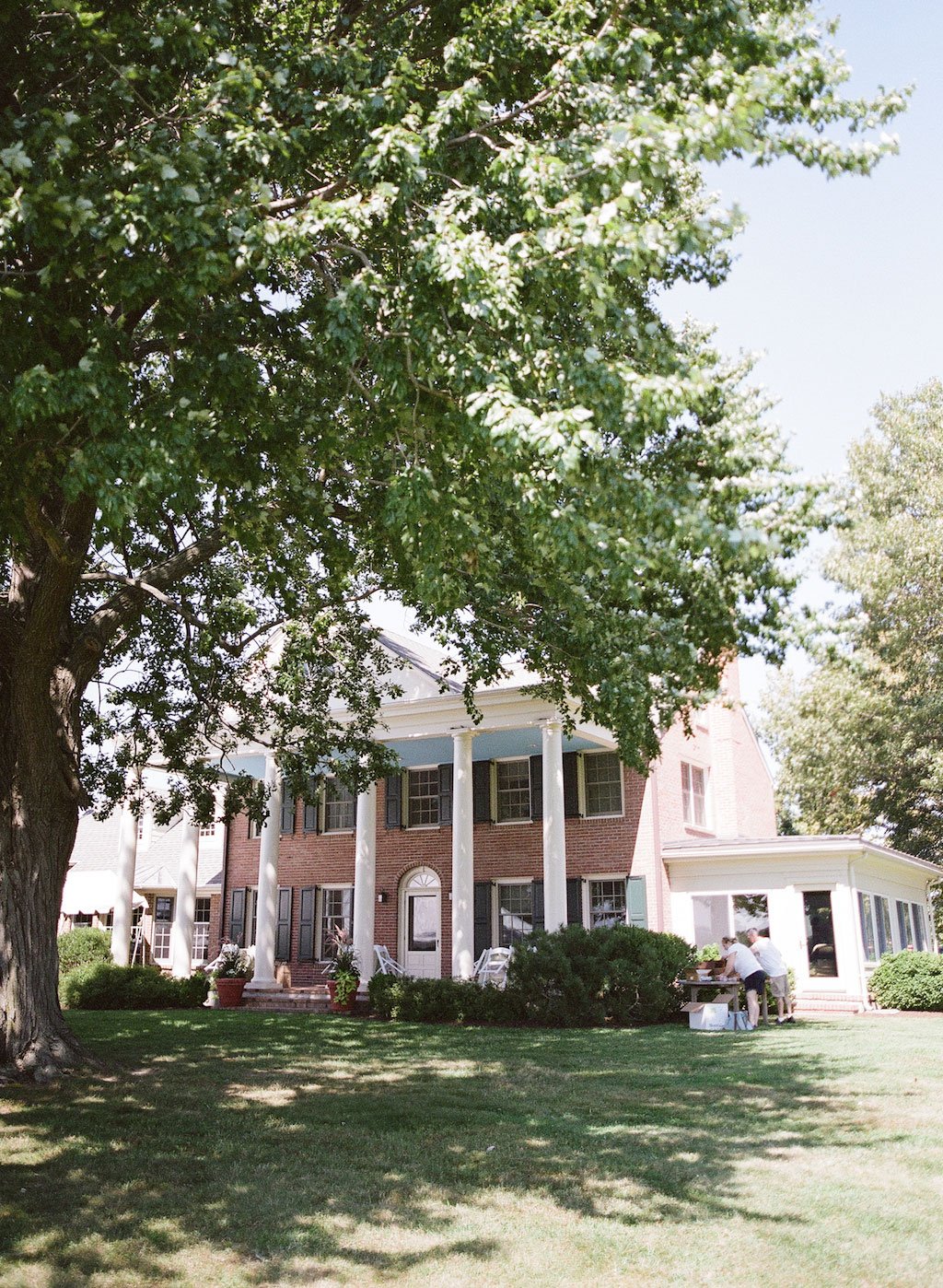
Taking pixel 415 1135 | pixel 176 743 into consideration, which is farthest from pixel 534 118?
pixel 176 743

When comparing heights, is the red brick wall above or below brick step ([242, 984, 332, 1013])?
above

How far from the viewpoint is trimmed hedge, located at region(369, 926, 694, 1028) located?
1719cm

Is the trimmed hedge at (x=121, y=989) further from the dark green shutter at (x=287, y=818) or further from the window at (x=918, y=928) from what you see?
the window at (x=918, y=928)

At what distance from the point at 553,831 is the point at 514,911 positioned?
5.08 meters

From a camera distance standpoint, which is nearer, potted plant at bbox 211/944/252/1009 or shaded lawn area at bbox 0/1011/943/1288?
shaded lawn area at bbox 0/1011/943/1288

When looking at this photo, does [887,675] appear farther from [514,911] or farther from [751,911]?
[514,911]

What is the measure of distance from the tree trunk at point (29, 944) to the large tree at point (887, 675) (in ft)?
78.6

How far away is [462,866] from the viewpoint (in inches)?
826

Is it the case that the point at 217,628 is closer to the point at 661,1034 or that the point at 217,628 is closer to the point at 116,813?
the point at 661,1034

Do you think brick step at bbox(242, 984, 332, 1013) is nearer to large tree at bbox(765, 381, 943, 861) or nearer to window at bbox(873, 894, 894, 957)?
window at bbox(873, 894, 894, 957)

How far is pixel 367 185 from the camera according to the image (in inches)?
257

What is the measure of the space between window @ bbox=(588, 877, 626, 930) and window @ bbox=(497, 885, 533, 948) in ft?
4.68

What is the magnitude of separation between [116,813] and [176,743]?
27694mm

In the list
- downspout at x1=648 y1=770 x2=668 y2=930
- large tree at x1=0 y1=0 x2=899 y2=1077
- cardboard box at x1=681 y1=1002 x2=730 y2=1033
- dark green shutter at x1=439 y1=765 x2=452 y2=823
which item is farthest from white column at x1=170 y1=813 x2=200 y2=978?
large tree at x1=0 y1=0 x2=899 y2=1077
